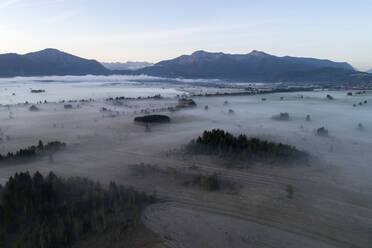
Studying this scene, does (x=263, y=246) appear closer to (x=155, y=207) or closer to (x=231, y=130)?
(x=155, y=207)

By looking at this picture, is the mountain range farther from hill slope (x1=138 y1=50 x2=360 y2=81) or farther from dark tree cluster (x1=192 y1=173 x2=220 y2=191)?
dark tree cluster (x1=192 y1=173 x2=220 y2=191)

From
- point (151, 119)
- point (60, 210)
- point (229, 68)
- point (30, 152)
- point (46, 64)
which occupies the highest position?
point (229, 68)

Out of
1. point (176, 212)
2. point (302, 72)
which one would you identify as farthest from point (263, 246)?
point (302, 72)

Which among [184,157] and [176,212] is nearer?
[176,212]

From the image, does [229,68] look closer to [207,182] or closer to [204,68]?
[204,68]

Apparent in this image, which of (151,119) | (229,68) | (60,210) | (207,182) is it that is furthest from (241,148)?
(229,68)

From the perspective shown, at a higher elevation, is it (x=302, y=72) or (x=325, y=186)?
(x=302, y=72)

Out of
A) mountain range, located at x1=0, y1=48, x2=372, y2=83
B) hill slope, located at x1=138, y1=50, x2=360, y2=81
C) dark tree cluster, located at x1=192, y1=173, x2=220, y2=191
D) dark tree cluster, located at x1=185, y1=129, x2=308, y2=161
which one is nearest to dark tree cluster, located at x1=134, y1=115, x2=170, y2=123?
dark tree cluster, located at x1=185, y1=129, x2=308, y2=161
